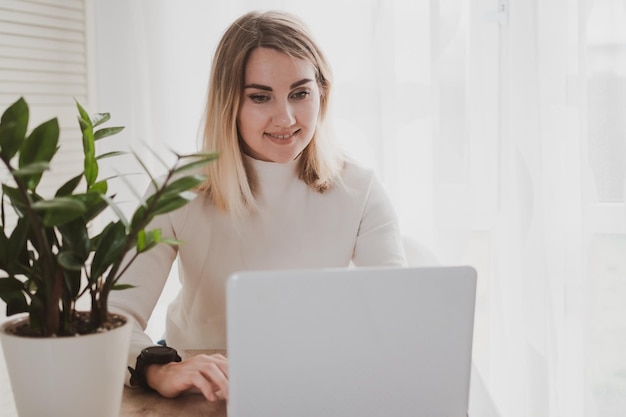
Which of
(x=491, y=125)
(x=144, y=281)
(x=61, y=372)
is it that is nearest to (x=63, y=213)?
(x=61, y=372)

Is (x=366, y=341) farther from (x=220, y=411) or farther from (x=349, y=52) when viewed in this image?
(x=349, y=52)

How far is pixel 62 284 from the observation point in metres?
1.07

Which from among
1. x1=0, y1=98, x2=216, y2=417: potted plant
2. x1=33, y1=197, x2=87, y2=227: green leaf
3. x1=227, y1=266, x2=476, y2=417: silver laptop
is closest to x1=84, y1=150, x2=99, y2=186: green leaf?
x1=0, y1=98, x2=216, y2=417: potted plant

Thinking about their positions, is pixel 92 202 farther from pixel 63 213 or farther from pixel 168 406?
pixel 168 406

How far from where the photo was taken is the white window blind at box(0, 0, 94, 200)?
8.35 ft

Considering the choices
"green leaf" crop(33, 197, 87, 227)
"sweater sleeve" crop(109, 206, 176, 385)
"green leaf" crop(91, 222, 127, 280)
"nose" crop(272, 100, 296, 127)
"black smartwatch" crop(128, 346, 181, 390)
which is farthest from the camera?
"nose" crop(272, 100, 296, 127)

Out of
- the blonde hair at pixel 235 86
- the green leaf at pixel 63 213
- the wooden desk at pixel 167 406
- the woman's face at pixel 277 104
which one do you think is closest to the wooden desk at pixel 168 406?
the wooden desk at pixel 167 406

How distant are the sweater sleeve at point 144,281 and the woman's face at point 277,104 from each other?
29 centimetres

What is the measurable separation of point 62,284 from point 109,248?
77 millimetres

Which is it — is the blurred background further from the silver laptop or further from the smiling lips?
the silver laptop

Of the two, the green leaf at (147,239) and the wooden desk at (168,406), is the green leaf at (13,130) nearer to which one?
the green leaf at (147,239)

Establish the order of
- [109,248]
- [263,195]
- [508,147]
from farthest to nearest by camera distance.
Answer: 1. [508,147]
2. [263,195]
3. [109,248]

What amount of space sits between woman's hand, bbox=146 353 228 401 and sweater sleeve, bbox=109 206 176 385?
252 mm

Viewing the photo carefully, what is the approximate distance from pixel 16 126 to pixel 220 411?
21.5 inches
